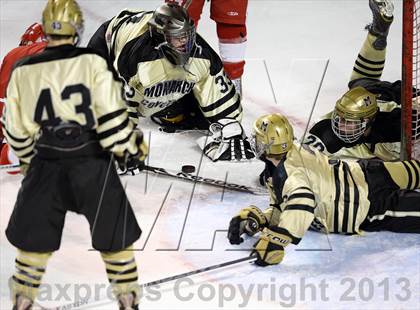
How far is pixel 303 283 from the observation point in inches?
121

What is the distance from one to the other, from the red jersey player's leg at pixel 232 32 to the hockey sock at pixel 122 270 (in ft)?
5.05

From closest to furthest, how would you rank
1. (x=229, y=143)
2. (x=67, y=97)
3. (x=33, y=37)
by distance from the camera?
1. (x=67, y=97)
2. (x=229, y=143)
3. (x=33, y=37)

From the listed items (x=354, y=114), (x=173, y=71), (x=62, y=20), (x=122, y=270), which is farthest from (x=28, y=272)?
(x=354, y=114)

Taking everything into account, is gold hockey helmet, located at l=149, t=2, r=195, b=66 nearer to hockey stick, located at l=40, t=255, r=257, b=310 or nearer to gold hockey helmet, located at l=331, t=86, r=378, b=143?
gold hockey helmet, located at l=331, t=86, r=378, b=143

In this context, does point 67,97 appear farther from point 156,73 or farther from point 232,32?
point 232,32

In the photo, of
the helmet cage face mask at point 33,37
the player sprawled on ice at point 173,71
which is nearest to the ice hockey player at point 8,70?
the player sprawled on ice at point 173,71

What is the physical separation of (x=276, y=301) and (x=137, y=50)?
45.7 inches

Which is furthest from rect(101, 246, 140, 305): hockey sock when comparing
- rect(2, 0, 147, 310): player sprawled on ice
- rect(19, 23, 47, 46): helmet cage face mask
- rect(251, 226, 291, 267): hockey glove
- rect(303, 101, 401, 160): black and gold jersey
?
rect(19, 23, 47, 46): helmet cage face mask

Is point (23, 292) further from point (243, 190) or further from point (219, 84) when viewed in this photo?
point (219, 84)

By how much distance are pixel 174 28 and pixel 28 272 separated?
1.13 metres

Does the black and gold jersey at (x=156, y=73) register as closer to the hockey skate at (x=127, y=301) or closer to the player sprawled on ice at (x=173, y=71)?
the player sprawled on ice at (x=173, y=71)

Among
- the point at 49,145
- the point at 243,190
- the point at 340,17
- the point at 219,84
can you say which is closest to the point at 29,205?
the point at 49,145

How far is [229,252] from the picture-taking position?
3.26 m

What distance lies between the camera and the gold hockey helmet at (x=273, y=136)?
3137mm
